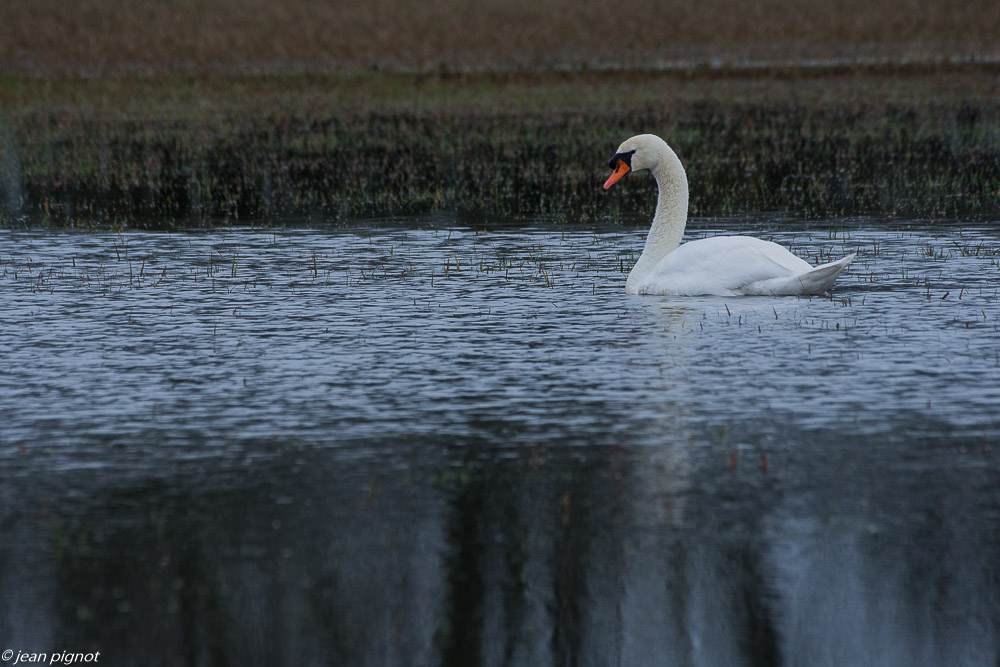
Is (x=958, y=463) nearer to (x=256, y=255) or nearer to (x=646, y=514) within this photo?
(x=646, y=514)

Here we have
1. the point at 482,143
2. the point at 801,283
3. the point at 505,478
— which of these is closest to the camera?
the point at 505,478

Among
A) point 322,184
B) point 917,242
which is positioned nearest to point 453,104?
point 322,184

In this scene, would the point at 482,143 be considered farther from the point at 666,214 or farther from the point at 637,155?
the point at 666,214

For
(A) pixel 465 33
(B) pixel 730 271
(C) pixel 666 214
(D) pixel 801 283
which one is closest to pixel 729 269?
(B) pixel 730 271

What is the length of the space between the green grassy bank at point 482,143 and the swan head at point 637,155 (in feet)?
16.5

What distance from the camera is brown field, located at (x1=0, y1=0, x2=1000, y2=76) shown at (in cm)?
5181

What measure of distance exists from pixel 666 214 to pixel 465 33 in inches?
1790

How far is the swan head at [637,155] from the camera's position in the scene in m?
14.4

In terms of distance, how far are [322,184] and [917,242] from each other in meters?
11.2

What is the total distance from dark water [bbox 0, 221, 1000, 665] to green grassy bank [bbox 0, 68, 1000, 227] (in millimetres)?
8387

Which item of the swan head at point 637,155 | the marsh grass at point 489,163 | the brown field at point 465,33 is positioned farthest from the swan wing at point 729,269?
the brown field at point 465,33

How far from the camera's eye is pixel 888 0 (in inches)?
2495

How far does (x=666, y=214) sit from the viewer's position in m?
14.0

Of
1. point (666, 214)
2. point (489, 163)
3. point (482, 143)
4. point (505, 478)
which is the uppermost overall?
point (482, 143)
